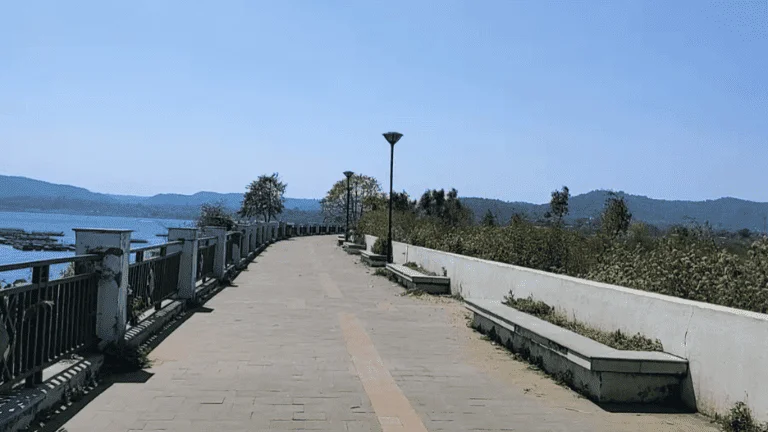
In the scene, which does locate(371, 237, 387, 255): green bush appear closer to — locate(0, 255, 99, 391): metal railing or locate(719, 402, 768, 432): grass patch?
locate(0, 255, 99, 391): metal railing

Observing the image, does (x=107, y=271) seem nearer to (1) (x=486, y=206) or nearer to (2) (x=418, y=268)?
(2) (x=418, y=268)

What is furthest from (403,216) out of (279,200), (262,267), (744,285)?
(279,200)

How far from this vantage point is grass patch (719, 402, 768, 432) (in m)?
5.35

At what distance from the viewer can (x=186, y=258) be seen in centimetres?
1211

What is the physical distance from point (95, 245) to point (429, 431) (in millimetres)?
3961

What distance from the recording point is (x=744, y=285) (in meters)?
7.03

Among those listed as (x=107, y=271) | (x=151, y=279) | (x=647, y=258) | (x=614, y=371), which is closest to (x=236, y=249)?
(x=151, y=279)

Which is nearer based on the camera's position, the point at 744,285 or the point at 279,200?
the point at 744,285

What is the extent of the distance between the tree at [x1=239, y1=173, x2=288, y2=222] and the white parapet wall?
6704 cm

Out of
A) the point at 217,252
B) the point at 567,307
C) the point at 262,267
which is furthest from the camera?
the point at 262,267

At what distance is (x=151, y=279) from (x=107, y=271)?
2572mm

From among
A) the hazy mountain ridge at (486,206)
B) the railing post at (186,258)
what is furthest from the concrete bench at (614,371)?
the railing post at (186,258)

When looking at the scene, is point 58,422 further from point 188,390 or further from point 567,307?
point 567,307

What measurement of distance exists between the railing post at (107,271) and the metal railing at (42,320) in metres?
0.15
